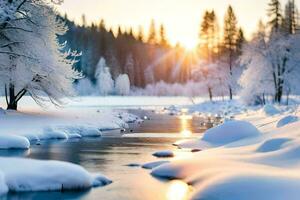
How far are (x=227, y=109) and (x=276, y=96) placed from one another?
8501 mm

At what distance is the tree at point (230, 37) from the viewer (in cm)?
6775

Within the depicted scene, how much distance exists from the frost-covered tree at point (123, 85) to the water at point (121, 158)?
6925 cm

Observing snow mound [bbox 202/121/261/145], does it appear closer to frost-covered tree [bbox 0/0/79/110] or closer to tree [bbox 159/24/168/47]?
frost-covered tree [bbox 0/0/79/110]

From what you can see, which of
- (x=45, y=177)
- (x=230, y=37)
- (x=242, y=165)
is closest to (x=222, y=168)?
(x=242, y=165)

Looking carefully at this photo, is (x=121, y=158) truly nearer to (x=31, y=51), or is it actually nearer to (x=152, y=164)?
(x=152, y=164)

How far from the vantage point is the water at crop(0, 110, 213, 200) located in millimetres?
15164

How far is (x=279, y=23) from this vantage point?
5478 cm

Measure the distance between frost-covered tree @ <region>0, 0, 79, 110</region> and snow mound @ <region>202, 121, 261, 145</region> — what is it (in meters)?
12.8

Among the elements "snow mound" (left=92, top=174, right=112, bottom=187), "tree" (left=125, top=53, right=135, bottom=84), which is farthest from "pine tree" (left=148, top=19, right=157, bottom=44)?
"snow mound" (left=92, top=174, right=112, bottom=187)

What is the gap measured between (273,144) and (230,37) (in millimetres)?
51231

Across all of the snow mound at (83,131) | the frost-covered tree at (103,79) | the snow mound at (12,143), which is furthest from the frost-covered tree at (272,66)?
the frost-covered tree at (103,79)

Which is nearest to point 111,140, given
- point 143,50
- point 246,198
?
point 246,198

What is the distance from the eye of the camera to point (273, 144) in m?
19.2

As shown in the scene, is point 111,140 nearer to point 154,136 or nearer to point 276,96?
point 154,136
